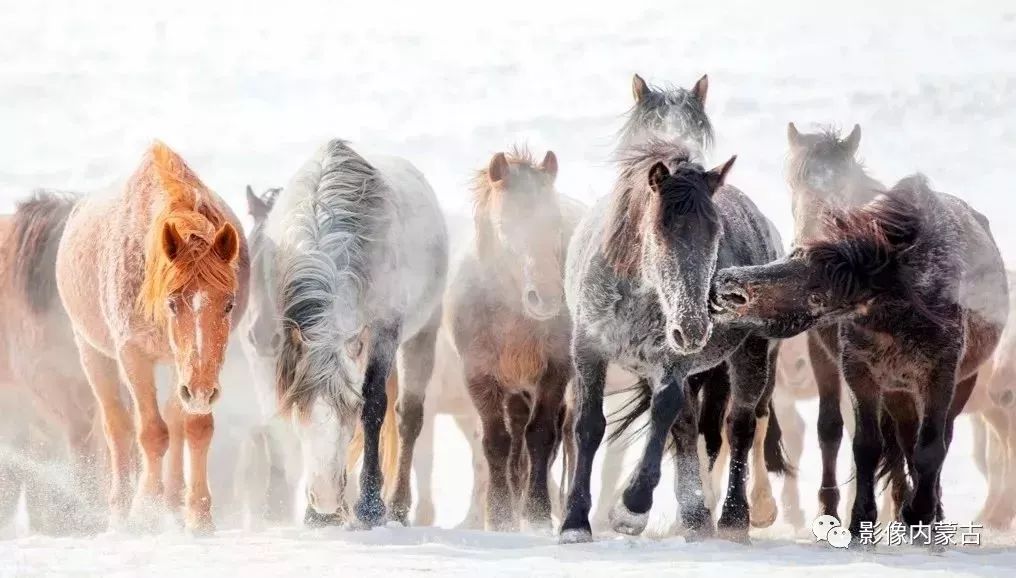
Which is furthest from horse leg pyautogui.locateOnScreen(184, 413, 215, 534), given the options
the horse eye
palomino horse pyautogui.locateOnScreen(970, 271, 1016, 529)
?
palomino horse pyautogui.locateOnScreen(970, 271, 1016, 529)

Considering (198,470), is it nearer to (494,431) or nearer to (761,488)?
(494,431)

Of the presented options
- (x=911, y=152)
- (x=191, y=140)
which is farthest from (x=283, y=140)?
(x=911, y=152)

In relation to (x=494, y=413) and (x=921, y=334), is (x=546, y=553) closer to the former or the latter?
(x=921, y=334)

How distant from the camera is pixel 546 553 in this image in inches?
270

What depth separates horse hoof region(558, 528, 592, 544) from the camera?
7.32 metres

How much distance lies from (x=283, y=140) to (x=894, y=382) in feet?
59.3

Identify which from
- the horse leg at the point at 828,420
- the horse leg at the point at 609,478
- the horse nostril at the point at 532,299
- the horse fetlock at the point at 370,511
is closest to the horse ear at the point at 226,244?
the horse fetlock at the point at 370,511

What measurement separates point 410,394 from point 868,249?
341 cm

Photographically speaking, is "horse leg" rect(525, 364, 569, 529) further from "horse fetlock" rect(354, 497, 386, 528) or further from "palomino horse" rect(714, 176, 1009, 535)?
"palomino horse" rect(714, 176, 1009, 535)

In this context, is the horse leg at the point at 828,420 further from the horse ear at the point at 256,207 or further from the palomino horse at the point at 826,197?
the horse ear at the point at 256,207

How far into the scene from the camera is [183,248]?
7.08 m

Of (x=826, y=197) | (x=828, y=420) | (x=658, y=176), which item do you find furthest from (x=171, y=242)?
(x=828, y=420)

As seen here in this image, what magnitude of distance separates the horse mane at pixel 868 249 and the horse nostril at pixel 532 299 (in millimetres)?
1994

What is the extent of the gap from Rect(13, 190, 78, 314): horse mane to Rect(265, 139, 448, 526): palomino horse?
7.14ft
